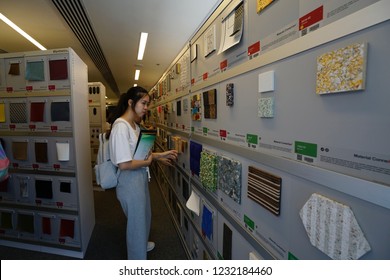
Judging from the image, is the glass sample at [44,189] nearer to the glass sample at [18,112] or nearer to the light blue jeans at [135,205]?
the glass sample at [18,112]

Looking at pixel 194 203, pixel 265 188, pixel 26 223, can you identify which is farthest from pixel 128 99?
pixel 26 223

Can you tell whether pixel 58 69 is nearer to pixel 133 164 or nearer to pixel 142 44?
pixel 133 164

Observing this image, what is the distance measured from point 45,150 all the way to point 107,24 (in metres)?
1.71

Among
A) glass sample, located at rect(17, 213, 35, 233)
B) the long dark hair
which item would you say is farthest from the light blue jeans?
glass sample, located at rect(17, 213, 35, 233)

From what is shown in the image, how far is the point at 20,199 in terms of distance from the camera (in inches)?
97.6

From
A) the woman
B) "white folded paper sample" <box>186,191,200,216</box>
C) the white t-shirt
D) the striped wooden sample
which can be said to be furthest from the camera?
"white folded paper sample" <box>186,191,200,216</box>

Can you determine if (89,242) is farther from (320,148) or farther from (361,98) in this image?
(361,98)

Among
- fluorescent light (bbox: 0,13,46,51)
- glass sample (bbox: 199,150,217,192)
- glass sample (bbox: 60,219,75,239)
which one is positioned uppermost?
fluorescent light (bbox: 0,13,46,51)

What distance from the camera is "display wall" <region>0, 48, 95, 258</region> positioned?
2.25 meters

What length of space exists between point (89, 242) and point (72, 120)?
150 cm

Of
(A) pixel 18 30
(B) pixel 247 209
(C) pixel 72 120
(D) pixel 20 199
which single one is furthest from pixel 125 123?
(A) pixel 18 30

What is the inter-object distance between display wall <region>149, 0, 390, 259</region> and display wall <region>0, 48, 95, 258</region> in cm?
156

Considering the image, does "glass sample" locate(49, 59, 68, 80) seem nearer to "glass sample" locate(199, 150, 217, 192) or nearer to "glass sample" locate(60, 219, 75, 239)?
"glass sample" locate(60, 219, 75, 239)

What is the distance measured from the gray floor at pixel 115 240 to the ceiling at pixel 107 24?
241 centimetres
